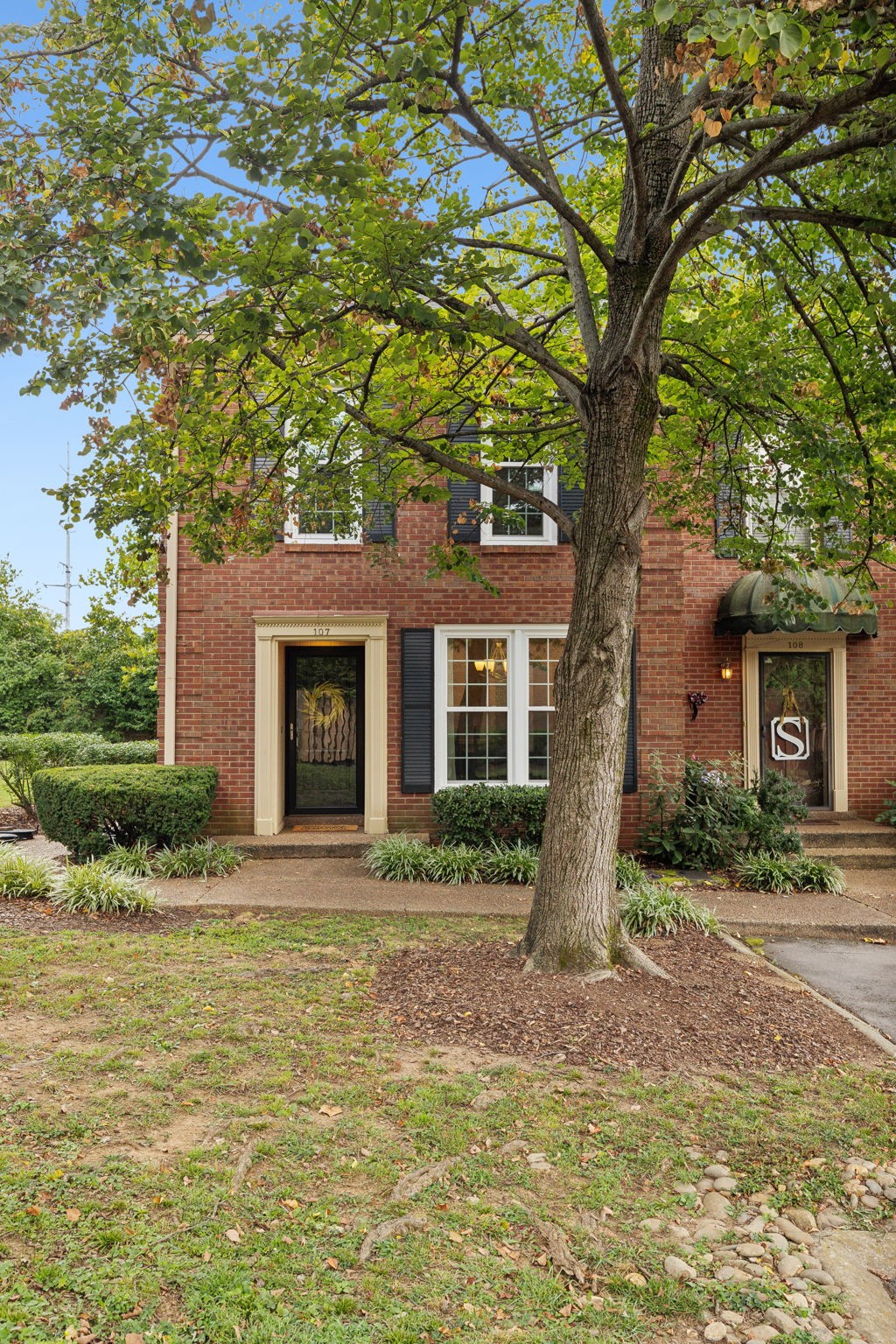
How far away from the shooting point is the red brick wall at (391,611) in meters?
10.7

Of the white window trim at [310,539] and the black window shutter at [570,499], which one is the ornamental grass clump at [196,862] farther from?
the black window shutter at [570,499]

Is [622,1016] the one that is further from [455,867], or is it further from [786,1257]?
[455,867]

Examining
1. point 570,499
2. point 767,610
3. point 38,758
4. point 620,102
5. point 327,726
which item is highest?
point 620,102

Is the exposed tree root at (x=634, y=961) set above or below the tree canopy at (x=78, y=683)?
below

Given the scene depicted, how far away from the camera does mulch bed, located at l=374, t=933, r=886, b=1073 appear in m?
4.83

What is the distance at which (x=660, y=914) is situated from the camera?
291 inches

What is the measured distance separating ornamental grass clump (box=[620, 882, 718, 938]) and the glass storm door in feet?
17.1

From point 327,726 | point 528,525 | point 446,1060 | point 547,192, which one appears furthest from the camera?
point 327,726

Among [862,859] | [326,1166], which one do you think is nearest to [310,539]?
[862,859]

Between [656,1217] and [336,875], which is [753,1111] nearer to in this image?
[656,1217]

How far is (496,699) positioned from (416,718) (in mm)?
1024

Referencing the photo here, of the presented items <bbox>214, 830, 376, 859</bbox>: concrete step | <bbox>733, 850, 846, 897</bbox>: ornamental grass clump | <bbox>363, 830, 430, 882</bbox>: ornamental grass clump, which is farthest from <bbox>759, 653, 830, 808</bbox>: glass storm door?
<bbox>214, 830, 376, 859</bbox>: concrete step

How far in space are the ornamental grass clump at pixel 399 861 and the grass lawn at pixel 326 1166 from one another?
139 inches

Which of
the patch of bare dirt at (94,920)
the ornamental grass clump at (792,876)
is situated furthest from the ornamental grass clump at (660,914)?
the patch of bare dirt at (94,920)
